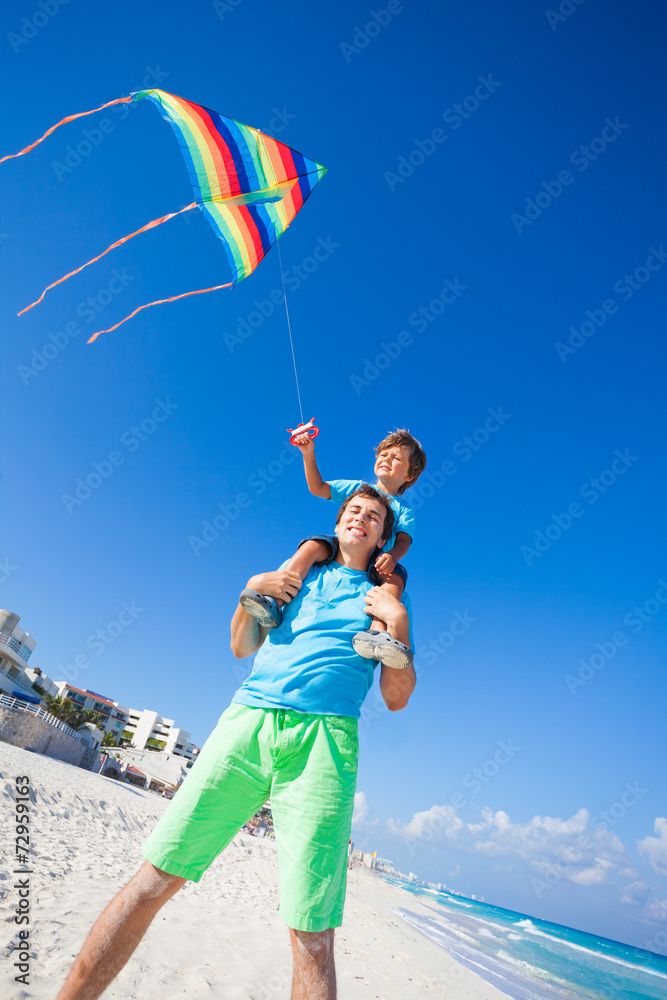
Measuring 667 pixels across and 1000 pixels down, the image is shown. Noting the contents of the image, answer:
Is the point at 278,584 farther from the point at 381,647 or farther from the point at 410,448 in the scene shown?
the point at 410,448

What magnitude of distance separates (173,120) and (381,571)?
396 centimetres

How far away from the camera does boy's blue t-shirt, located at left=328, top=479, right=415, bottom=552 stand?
10.4 ft

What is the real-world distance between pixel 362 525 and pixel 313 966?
1.54m

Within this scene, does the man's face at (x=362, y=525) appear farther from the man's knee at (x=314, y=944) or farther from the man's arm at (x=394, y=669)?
the man's knee at (x=314, y=944)

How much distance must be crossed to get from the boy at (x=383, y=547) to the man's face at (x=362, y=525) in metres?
0.09

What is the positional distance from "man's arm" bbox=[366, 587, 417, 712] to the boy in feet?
0.16

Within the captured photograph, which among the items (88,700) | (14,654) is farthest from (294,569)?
(88,700)

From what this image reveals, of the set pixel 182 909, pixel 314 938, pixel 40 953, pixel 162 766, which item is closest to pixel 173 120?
pixel 314 938

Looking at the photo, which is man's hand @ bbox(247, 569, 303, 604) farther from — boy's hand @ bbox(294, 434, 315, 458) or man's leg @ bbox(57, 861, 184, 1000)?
boy's hand @ bbox(294, 434, 315, 458)

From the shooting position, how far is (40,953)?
254 centimetres

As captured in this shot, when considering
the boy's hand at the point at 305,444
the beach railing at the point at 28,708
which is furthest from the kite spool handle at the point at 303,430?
the beach railing at the point at 28,708

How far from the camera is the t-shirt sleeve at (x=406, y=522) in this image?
3.23 meters

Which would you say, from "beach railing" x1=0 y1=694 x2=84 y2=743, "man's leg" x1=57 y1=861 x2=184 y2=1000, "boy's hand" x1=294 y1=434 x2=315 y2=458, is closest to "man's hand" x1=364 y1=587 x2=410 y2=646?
"man's leg" x1=57 y1=861 x2=184 y2=1000

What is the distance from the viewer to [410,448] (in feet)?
11.4
